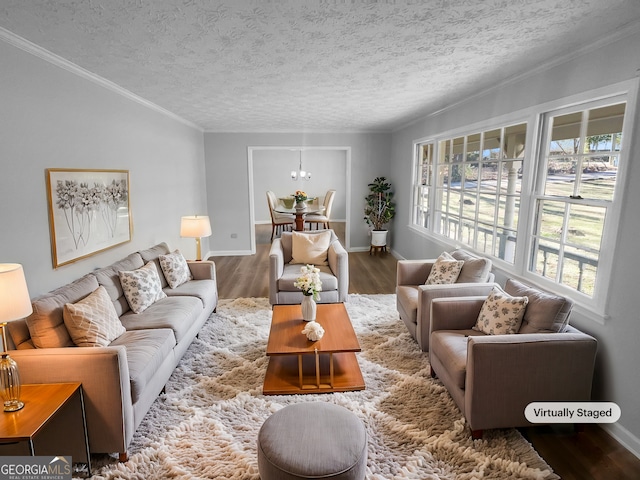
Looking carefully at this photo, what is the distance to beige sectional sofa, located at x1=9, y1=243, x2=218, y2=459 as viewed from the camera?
2088mm

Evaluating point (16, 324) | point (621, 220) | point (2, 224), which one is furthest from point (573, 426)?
point (2, 224)

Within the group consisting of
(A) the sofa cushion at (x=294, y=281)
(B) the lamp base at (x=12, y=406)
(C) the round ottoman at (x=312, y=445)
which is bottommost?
(C) the round ottoman at (x=312, y=445)

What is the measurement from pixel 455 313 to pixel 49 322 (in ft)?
9.21

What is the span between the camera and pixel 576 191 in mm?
2779

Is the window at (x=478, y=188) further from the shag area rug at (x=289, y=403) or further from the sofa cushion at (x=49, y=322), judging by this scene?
the sofa cushion at (x=49, y=322)

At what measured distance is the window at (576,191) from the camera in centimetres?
251

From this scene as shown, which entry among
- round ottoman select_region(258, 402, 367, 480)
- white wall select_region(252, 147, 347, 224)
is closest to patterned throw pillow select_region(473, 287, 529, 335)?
round ottoman select_region(258, 402, 367, 480)

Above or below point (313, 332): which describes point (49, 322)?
above

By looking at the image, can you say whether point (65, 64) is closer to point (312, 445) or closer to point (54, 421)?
point (54, 421)

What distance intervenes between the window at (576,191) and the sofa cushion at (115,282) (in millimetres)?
3545

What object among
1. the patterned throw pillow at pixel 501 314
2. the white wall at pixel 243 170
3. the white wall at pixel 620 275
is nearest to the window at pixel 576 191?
the white wall at pixel 620 275

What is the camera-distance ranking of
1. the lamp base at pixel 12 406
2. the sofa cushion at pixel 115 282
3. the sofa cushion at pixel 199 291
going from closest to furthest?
the lamp base at pixel 12 406 → the sofa cushion at pixel 115 282 → the sofa cushion at pixel 199 291

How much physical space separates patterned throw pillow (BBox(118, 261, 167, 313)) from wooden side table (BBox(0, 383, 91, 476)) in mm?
1188

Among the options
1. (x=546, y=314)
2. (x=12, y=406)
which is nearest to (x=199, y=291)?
(x=12, y=406)
